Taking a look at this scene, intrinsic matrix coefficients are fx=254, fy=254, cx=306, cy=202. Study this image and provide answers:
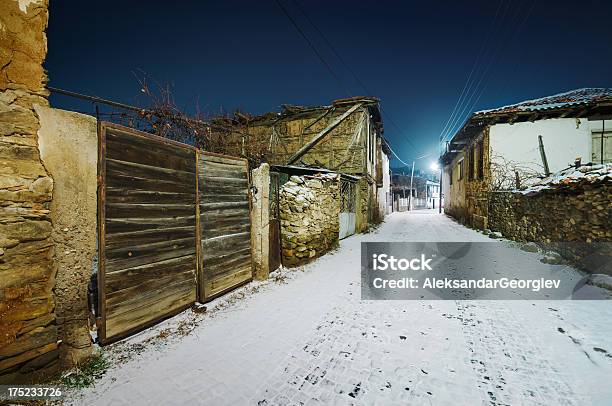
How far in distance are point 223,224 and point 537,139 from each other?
14.0 metres

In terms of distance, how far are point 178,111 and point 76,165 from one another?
2.94m

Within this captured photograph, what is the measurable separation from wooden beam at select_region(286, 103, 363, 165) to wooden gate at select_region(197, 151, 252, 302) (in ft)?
30.7

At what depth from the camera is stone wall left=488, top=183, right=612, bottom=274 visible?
548 cm

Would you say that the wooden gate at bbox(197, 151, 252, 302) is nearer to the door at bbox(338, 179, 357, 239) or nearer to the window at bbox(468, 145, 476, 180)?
the door at bbox(338, 179, 357, 239)

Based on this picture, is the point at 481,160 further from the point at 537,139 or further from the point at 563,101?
the point at 563,101

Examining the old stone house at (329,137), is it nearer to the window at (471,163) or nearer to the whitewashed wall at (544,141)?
the window at (471,163)

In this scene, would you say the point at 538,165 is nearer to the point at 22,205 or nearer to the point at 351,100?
the point at 351,100

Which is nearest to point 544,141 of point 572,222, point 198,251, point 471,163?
point 471,163

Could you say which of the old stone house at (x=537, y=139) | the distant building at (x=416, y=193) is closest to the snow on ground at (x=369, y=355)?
the old stone house at (x=537, y=139)

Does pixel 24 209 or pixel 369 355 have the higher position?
pixel 24 209

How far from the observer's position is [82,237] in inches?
114

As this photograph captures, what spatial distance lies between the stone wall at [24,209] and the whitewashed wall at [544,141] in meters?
14.9

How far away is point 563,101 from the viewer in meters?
11.8

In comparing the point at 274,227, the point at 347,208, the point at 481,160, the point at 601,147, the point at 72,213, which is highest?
the point at 601,147
